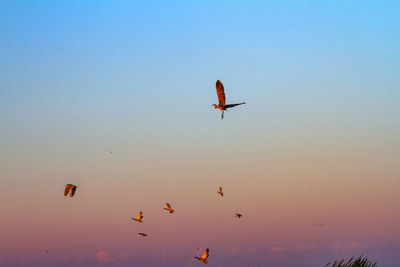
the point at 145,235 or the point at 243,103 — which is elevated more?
the point at 243,103

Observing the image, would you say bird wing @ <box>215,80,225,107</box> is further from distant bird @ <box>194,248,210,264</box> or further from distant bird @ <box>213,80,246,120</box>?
distant bird @ <box>194,248,210,264</box>

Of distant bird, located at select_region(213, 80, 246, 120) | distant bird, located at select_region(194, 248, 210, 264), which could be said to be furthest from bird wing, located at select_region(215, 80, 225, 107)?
distant bird, located at select_region(194, 248, 210, 264)

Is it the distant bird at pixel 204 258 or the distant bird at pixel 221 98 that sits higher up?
the distant bird at pixel 221 98

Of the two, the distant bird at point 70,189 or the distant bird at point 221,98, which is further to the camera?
the distant bird at point 70,189

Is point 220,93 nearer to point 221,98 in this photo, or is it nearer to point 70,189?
point 221,98

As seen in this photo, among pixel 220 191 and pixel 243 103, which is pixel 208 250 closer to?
pixel 220 191

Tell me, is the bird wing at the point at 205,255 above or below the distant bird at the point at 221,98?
below

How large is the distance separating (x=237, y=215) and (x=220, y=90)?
16194 millimetres

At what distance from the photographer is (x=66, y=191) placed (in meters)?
65.1

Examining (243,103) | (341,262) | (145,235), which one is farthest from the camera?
(341,262)

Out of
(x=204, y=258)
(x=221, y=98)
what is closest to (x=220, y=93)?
(x=221, y=98)

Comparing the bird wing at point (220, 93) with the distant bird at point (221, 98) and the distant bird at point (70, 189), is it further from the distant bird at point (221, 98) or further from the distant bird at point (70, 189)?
the distant bird at point (70, 189)

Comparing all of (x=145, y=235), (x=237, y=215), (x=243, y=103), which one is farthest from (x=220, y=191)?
(x=243, y=103)

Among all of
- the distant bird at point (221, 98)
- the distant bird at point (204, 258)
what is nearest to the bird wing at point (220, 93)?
the distant bird at point (221, 98)
